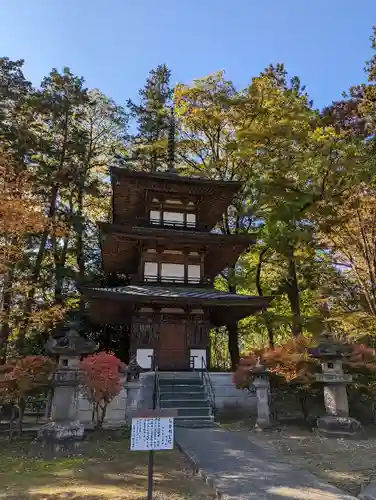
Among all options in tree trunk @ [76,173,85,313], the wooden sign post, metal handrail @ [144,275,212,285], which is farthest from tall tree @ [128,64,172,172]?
the wooden sign post

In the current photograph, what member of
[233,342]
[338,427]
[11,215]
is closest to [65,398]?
[11,215]

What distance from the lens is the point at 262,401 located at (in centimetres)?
1192

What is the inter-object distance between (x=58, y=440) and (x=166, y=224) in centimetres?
1381

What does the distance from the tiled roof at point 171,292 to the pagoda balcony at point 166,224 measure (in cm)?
356

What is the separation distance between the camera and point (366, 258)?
12305mm

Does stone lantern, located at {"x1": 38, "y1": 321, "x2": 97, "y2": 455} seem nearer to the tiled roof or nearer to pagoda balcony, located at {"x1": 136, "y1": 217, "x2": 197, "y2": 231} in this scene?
the tiled roof

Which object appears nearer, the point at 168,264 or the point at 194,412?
the point at 194,412

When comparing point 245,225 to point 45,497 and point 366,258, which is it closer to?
point 366,258

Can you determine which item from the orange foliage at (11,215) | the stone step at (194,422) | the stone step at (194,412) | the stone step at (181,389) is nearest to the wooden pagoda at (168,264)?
the stone step at (181,389)

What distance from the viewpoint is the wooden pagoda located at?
1773 centimetres

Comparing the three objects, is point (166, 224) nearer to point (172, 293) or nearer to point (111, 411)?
point (172, 293)

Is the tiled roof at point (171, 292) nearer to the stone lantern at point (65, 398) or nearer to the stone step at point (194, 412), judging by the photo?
the stone step at point (194, 412)

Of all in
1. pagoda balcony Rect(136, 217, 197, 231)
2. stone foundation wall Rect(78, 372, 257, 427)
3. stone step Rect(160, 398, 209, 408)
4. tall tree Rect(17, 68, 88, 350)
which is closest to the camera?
stone foundation wall Rect(78, 372, 257, 427)

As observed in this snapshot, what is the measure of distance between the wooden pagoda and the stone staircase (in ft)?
8.96
